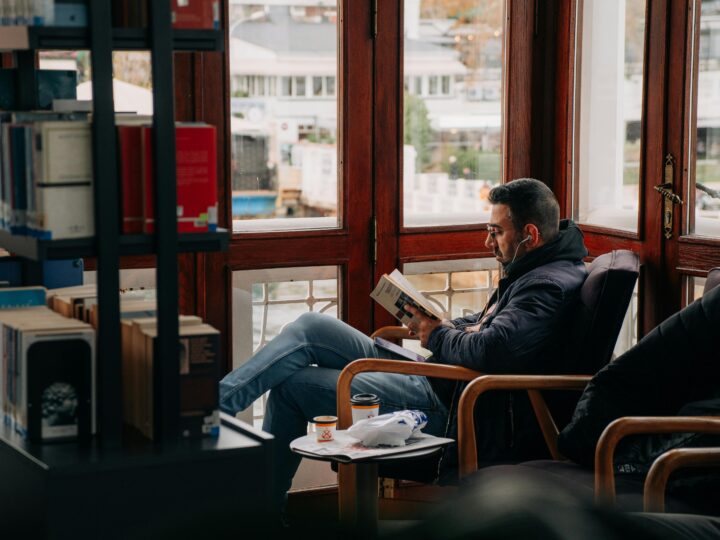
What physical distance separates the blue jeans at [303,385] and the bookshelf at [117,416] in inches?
55.2

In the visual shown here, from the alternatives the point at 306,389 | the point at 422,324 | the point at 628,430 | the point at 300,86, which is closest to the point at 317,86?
the point at 300,86

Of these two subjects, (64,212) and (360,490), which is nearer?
(64,212)

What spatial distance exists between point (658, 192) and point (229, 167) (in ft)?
4.80

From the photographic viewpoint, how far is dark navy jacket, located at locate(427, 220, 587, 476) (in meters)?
3.29

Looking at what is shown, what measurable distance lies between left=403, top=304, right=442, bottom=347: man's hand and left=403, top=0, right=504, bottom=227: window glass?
68 cm

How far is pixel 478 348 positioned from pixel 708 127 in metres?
1.03

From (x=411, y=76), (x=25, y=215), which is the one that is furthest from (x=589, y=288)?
(x=25, y=215)

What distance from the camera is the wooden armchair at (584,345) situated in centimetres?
326

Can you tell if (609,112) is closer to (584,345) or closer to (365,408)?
(584,345)

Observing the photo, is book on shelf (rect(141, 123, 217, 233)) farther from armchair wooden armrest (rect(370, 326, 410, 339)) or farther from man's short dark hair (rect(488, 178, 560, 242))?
armchair wooden armrest (rect(370, 326, 410, 339))

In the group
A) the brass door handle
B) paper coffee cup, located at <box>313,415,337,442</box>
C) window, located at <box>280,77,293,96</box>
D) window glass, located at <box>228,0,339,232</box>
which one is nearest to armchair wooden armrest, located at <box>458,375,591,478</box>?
paper coffee cup, located at <box>313,415,337,442</box>

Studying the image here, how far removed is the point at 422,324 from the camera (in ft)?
11.6

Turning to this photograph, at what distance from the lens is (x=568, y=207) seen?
418 cm

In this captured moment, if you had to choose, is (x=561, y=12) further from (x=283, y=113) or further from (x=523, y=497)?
(x=523, y=497)
